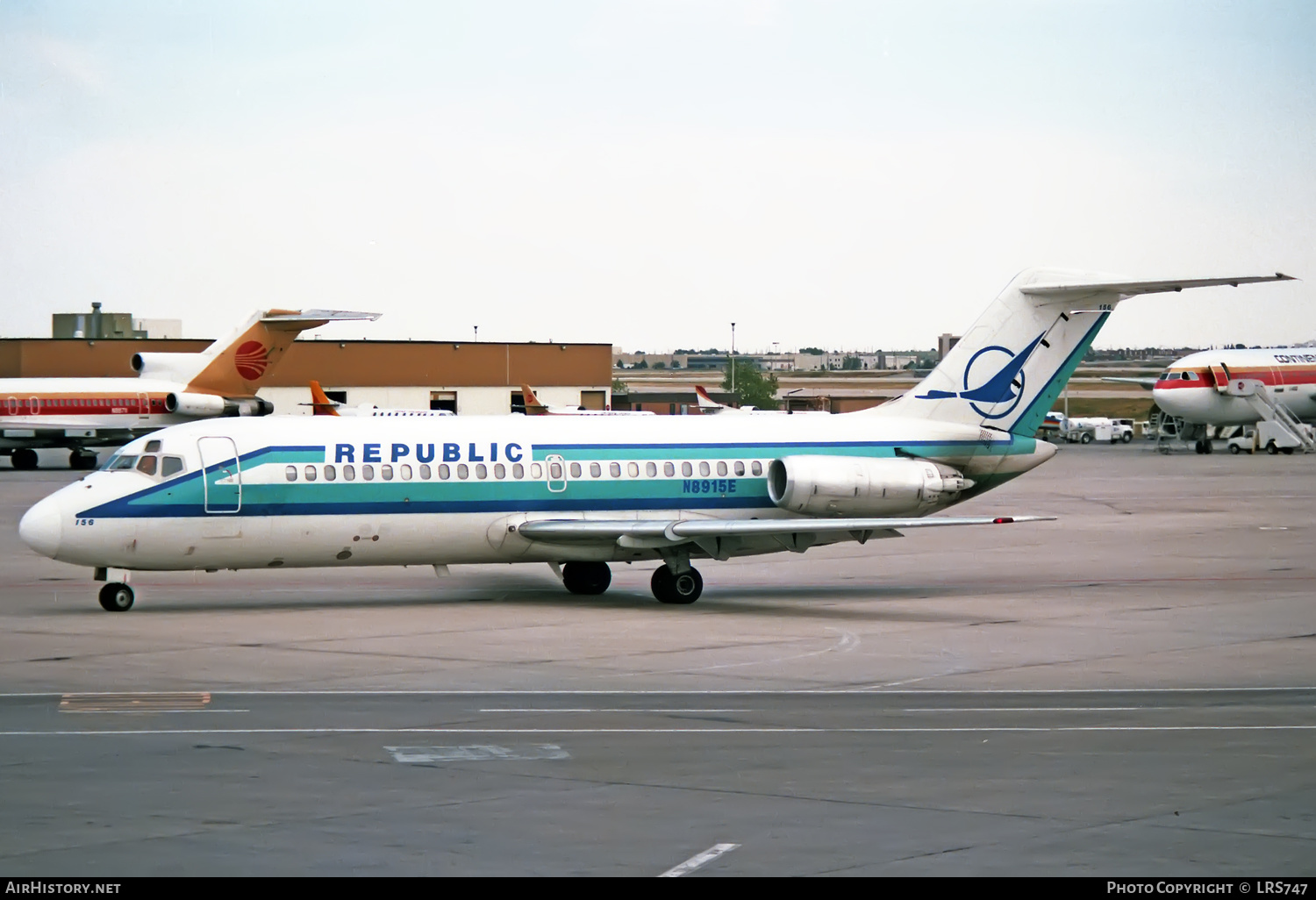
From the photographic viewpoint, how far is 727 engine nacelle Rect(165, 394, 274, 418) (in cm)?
7856

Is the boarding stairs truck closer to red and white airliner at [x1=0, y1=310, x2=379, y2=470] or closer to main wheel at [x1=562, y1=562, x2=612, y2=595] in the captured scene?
red and white airliner at [x1=0, y1=310, x2=379, y2=470]

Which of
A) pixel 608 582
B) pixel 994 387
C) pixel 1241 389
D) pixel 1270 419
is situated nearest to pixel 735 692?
pixel 608 582

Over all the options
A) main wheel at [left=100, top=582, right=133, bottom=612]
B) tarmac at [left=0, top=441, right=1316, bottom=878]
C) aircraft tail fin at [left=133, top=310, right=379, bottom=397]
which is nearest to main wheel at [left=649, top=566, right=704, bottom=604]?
tarmac at [left=0, top=441, right=1316, bottom=878]

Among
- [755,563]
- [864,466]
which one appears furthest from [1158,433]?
[864,466]

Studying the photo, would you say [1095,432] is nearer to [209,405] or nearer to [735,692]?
[209,405]

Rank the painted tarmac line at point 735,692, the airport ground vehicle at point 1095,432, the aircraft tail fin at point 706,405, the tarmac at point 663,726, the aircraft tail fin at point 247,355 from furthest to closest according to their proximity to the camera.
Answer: the airport ground vehicle at point 1095,432
the aircraft tail fin at point 706,405
the aircraft tail fin at point 247,355
the painted tarmac line at point 735,692
the tarmac at point 663,726

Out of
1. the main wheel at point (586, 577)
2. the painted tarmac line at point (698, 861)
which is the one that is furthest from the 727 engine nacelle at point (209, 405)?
the painted tarmac line at point (698, 861)

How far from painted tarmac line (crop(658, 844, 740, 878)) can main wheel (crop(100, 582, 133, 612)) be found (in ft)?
60.6

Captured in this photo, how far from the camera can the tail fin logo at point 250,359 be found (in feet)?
258

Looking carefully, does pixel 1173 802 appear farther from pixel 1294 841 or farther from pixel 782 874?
pixel 782 874

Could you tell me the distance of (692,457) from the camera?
30.7 meters

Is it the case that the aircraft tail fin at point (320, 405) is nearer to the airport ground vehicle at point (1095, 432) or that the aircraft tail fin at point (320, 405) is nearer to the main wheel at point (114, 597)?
the main wheel at point (114, 597)

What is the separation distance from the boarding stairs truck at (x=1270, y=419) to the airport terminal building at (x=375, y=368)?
3738 cm

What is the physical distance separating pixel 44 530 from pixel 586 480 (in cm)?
917
